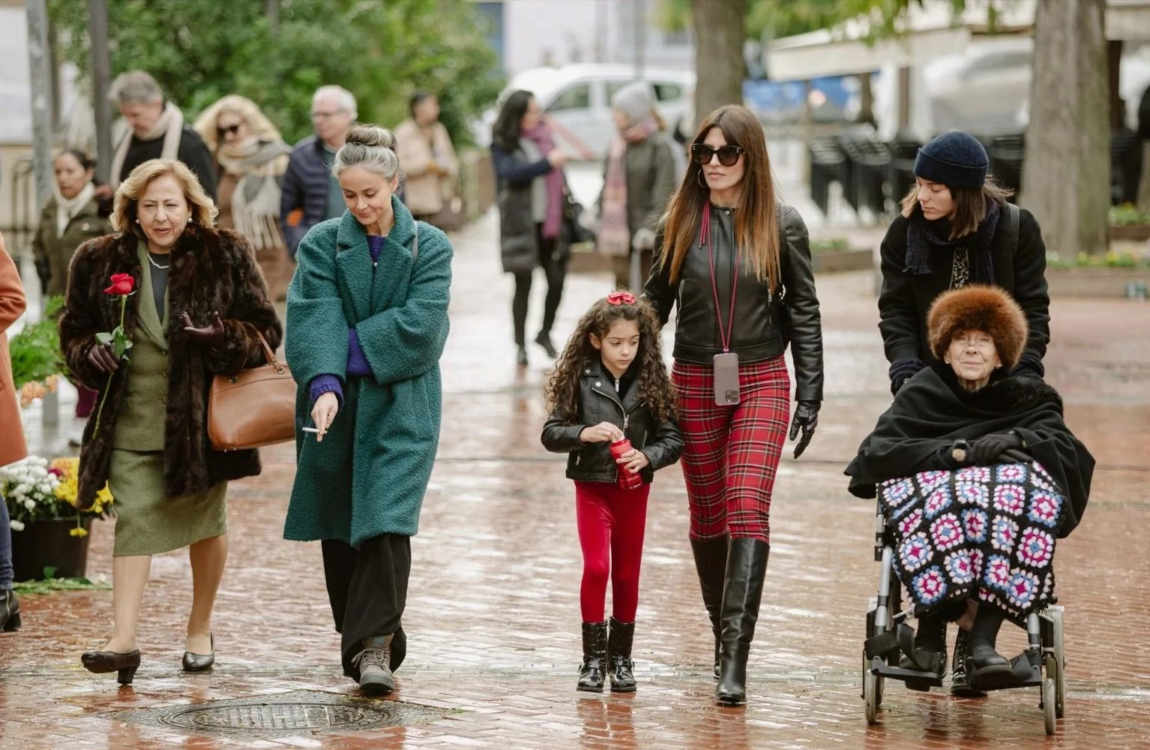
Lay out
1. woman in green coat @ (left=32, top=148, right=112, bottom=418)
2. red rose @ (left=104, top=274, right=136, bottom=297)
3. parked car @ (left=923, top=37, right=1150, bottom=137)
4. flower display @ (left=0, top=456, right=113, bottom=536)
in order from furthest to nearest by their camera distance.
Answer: parked car @ (left=923, top=37, right=1150, bottom=137) < woman in green coat @ (left=32, top=148, right=112, bottom=418) < flower display @ (left=0, top=456, right=113, bottom=536) < red rose @ (left=104, top=274, right=136, bottom=297)

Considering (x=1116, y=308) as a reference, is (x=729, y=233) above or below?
above

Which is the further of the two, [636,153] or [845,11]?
[845,11]

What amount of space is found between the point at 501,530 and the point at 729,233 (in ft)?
11.0

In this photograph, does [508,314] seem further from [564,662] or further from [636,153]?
[564,662]

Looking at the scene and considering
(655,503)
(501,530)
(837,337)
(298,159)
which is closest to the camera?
(501,530)

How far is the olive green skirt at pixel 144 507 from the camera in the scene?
7.48 m

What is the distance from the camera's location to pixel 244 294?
762cm

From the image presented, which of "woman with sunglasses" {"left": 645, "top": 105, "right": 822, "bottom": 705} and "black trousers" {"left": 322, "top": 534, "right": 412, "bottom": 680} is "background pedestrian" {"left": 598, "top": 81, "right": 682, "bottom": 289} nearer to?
"woman with sunglasses" {"left": 645, "top": 105, "right": 822, "bottom": 705}

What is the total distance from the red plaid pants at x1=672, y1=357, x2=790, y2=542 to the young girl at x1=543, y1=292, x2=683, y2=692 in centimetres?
10

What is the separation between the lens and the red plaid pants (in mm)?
7250

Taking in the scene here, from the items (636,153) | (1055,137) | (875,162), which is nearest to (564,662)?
(636,153)

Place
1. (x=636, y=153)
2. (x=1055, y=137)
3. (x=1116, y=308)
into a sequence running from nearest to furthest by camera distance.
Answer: (x=636, y=153) < (x=1116, y=308) < (x=1055, y=137)

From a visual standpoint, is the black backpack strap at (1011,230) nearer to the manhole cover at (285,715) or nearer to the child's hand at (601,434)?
the child's hand at (601,434)

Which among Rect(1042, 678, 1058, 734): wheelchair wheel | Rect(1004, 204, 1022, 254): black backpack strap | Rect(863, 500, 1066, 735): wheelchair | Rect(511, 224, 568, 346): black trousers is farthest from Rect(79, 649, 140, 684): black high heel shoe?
Rect(511, 224, 568, 346): black trousers
